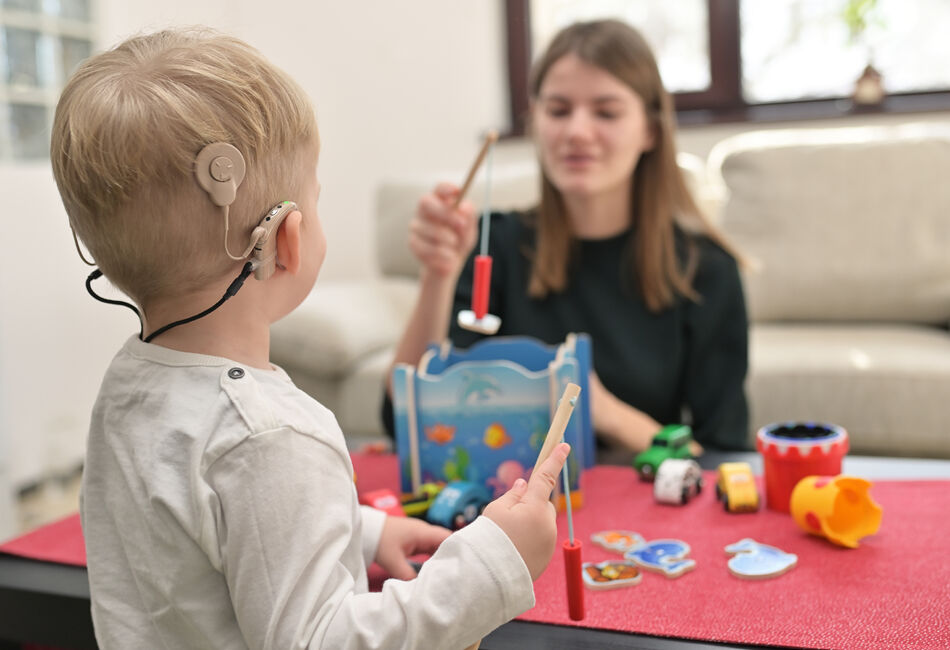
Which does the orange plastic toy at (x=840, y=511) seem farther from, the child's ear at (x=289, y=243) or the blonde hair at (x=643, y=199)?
the blonde hair at (x=643, y=199)

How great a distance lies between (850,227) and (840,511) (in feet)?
5.86

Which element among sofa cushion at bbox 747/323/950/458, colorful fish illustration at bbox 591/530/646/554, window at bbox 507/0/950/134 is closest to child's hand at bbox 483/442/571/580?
colorful fish illustration at bbox 591/530/646/554

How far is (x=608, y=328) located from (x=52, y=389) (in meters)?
1.84

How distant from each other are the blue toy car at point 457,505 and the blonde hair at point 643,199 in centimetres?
64

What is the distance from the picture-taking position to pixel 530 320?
1545 millimetres

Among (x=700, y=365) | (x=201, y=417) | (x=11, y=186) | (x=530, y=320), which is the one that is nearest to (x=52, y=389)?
(x=11, y=186)

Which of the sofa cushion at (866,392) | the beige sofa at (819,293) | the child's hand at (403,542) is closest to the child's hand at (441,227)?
the child's hand at (403,542)

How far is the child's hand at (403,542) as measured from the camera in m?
Answer: 0.80

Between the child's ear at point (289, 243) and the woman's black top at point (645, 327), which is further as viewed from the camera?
the woman's black top at point (645, 327)

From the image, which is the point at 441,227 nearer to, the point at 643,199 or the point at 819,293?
the point at 643,199

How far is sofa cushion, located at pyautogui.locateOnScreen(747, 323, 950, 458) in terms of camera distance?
1959 mm

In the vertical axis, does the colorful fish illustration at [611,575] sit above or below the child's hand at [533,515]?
below

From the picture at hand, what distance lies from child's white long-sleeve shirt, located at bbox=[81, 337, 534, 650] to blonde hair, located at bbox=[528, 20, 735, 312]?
3.16 feet

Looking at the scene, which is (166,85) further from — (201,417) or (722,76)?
(722,76)
